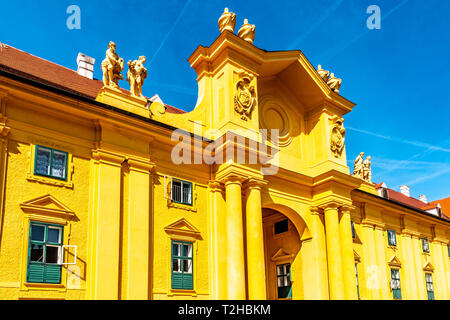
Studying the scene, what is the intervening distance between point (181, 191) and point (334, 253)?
8.32 metres

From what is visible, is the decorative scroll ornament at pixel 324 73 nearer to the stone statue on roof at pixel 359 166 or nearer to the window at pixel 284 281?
the stone statue on roof at pixel 359 166

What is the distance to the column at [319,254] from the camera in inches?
870

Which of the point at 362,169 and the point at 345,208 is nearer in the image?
the point at 345,208

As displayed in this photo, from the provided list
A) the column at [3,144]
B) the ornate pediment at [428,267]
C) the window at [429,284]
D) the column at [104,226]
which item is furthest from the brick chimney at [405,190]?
the column at [3,144]

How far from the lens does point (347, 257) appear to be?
22.6 m

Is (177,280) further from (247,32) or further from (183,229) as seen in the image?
(247,32)

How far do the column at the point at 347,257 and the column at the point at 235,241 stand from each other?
6654 mm

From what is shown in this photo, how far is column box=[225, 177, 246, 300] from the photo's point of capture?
58.3 feet

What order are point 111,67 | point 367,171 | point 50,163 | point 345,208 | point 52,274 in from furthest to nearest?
point 367,171 → point 345,208 → point 111,67 → point 50,163 → point 52,274

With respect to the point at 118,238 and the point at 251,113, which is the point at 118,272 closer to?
the point at 118,238

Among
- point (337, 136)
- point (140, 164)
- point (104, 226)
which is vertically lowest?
point (104, 226)

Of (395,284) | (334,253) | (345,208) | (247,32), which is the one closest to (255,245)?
(334,253)

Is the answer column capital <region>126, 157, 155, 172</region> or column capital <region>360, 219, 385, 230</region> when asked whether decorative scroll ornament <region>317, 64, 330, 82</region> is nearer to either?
column capital <region>360, 219, 385, 230</region>
